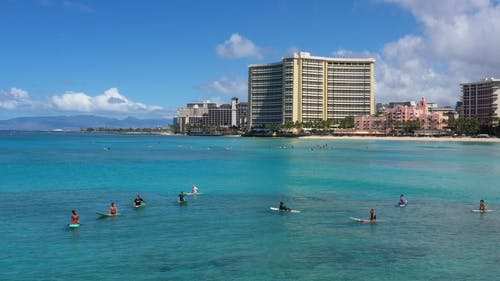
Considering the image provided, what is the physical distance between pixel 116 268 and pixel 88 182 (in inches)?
1730

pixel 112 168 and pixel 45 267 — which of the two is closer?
→ pixel 45 267

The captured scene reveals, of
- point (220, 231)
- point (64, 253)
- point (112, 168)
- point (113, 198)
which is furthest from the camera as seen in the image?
point (112, 168)

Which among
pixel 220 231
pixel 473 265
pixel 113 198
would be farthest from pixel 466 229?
pixel 113 198

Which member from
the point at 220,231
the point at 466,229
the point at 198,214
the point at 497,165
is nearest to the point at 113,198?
the point at 198,214

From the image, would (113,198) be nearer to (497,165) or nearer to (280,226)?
(280,226)

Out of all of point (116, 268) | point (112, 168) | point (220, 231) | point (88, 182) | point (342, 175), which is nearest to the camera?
point (116, 268)

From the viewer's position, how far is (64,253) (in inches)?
1293

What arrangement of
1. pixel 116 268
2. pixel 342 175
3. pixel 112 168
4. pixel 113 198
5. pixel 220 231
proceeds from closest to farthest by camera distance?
pixel 116 268, pixel 220 231, pixel 113 198, pixel 342 175, pixel 112 168

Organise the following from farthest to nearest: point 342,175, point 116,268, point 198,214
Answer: point 342,175, point 198,214, point 116,268

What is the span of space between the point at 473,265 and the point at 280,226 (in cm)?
1469

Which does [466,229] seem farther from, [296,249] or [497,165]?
[497,165]

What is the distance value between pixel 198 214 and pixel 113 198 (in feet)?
46.1

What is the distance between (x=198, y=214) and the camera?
151ft

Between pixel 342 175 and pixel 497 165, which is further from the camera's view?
pixel 497 165
